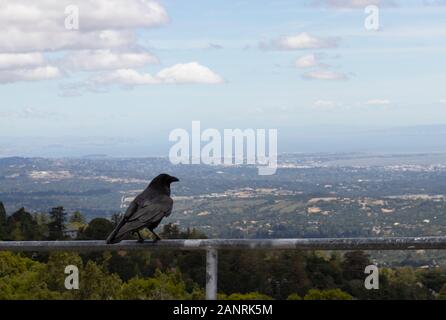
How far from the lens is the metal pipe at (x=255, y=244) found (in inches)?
211

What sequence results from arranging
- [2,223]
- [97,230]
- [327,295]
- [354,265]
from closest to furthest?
[327,295], [354,265], [97,230], [2,223]

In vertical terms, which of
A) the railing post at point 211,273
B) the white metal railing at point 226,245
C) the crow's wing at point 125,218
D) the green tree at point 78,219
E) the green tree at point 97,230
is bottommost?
the green tree at point 78,219

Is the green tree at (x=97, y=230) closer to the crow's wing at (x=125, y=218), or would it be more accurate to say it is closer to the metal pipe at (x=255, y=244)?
the crow's wing at (x=125, y=218)

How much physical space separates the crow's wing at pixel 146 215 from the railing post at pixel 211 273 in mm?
742

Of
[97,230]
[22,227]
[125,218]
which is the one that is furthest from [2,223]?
[125,218]

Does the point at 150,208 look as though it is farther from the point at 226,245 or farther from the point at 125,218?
the point at 226,245

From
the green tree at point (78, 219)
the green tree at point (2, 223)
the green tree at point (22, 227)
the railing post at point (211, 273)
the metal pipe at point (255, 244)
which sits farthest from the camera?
the green tree at point (2, 223)

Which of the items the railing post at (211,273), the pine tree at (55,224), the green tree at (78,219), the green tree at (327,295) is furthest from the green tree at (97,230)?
the railing post at (211,273)

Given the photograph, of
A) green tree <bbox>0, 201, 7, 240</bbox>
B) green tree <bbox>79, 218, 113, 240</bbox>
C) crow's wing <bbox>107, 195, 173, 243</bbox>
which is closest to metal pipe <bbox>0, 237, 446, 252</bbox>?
crow's wing <bbox>107, 195, 173, 243</bbox>

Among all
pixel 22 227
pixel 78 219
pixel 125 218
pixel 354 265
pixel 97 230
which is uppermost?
pixel 125 218

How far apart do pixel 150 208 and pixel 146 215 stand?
0.11 m

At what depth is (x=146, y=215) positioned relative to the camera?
22.0 ft
